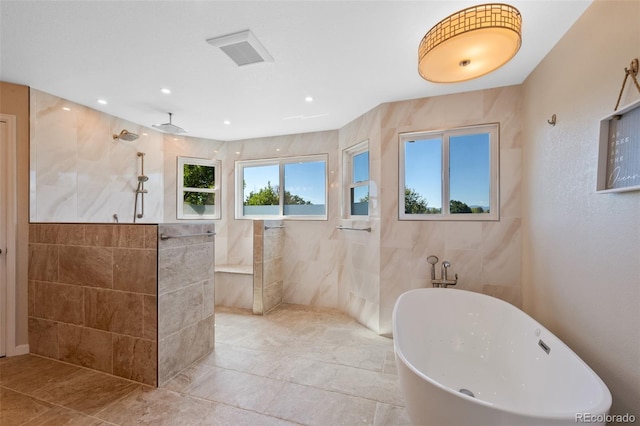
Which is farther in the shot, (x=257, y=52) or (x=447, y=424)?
(x=257, y=52)

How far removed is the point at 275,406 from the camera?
5.79 feet

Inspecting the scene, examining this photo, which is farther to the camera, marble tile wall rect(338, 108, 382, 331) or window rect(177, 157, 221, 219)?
window rect(177, 157, 221, 219)

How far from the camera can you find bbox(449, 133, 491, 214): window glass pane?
264 cm

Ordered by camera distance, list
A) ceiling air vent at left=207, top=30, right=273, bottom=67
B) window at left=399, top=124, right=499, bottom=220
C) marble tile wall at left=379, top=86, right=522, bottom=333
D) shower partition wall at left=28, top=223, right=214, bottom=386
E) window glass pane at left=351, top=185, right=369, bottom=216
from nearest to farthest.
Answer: ceiling air vent at left=207, top=30, right=273, bottom=67, shower partition wall at left=28, top=223, right=214, bottom=386, marble tile wall at left=379, top=86, right=522, bottom=333, window at left=399, top=124, right=499, bottom=220, window glass pane at left=351, top=185, right=369, bottom=216

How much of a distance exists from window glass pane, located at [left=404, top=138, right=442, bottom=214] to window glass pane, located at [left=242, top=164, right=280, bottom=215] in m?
2.09

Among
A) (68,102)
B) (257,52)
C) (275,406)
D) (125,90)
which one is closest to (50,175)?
(68,102)

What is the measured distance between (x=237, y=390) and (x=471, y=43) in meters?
2.59

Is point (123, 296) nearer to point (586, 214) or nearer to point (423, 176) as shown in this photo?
point (423, 176)

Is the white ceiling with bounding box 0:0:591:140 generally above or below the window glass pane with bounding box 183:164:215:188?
above

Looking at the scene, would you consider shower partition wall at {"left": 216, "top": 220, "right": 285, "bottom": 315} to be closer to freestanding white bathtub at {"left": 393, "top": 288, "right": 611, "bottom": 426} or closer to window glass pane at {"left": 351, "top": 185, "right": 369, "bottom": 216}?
window glass pane at {"left": 351, "top": 185, "right": 369, "bottom": 216}

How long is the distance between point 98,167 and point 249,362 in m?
2.79

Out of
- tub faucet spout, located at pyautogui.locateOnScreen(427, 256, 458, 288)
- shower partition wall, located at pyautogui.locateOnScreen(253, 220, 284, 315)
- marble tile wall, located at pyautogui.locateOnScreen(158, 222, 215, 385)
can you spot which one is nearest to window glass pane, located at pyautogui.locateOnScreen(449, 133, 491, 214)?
tub faucet spout, located at pyautogui.locateOnScreen(427, 256, 458, 288)

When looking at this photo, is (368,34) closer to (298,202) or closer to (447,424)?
(447,424)

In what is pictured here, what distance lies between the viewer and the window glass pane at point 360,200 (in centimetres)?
337
